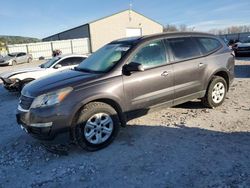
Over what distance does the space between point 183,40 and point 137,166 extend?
3091mm

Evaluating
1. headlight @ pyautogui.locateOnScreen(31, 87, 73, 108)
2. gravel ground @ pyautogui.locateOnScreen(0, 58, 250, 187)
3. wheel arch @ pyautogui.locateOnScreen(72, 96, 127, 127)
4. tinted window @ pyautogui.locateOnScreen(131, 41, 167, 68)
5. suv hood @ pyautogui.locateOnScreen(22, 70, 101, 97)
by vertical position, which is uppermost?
tinted window @ pyautogui.locateOnScreen(131, 41, 167, 68)

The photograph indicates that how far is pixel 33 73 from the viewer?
10180mm

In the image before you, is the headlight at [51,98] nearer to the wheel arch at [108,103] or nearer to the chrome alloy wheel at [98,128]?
the wheel arch at [108,103]

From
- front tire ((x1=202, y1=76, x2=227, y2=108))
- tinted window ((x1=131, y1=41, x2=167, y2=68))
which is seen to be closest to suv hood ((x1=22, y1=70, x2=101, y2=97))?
tinted window ((x1=131, y1=41, x2=167, y2=68))

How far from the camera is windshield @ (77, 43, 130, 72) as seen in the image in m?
5.02

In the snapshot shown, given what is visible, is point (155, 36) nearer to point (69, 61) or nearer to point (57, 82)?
point (57, 82)

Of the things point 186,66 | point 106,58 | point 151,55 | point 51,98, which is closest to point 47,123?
point 51,98

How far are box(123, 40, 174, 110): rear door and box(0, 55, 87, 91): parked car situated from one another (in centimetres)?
586

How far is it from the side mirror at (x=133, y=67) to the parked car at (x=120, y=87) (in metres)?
0.02

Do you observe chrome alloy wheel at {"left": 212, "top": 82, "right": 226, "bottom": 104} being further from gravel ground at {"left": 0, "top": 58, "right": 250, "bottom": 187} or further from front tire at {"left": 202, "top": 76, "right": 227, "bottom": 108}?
gravel ground at {"left": 0, "top": 58, "right": 250, "bottom": 187}

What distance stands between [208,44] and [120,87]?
273 centimetres

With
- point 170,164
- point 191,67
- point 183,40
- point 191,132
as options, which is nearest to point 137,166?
point 170,164

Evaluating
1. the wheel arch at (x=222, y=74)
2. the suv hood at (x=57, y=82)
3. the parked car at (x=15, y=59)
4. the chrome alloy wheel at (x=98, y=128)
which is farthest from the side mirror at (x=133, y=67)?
the parked car at (x=15, y=59)

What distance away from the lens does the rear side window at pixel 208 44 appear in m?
6.05
